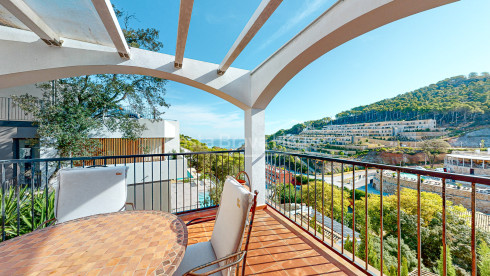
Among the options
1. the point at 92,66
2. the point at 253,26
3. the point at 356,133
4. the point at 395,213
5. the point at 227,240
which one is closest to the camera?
the point at 227,240

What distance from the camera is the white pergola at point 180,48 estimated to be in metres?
1.86

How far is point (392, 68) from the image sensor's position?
19.9 meters

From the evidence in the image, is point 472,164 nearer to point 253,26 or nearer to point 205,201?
point 205,201

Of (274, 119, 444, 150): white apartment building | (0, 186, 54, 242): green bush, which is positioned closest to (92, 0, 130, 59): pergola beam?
(0, 186, 54, 242): green bush

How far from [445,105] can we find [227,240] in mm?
16154

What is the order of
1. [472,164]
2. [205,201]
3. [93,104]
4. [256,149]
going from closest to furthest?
[256,149]
[205,201]
[93,104]
[472,164]

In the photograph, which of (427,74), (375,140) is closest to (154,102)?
(375,140)

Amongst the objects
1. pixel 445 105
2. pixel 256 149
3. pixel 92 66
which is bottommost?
pixel 256 149

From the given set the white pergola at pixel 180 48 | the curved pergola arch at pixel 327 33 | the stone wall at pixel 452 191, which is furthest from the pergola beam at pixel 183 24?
the stone wall at pixel 452 191

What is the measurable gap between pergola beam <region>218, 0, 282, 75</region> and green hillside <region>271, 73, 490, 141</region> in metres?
12.5

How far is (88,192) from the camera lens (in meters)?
1.96

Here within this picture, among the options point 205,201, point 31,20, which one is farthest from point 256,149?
point 31,20

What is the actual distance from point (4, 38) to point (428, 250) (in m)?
15.8

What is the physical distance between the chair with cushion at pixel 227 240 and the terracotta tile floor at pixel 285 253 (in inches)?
29.5
